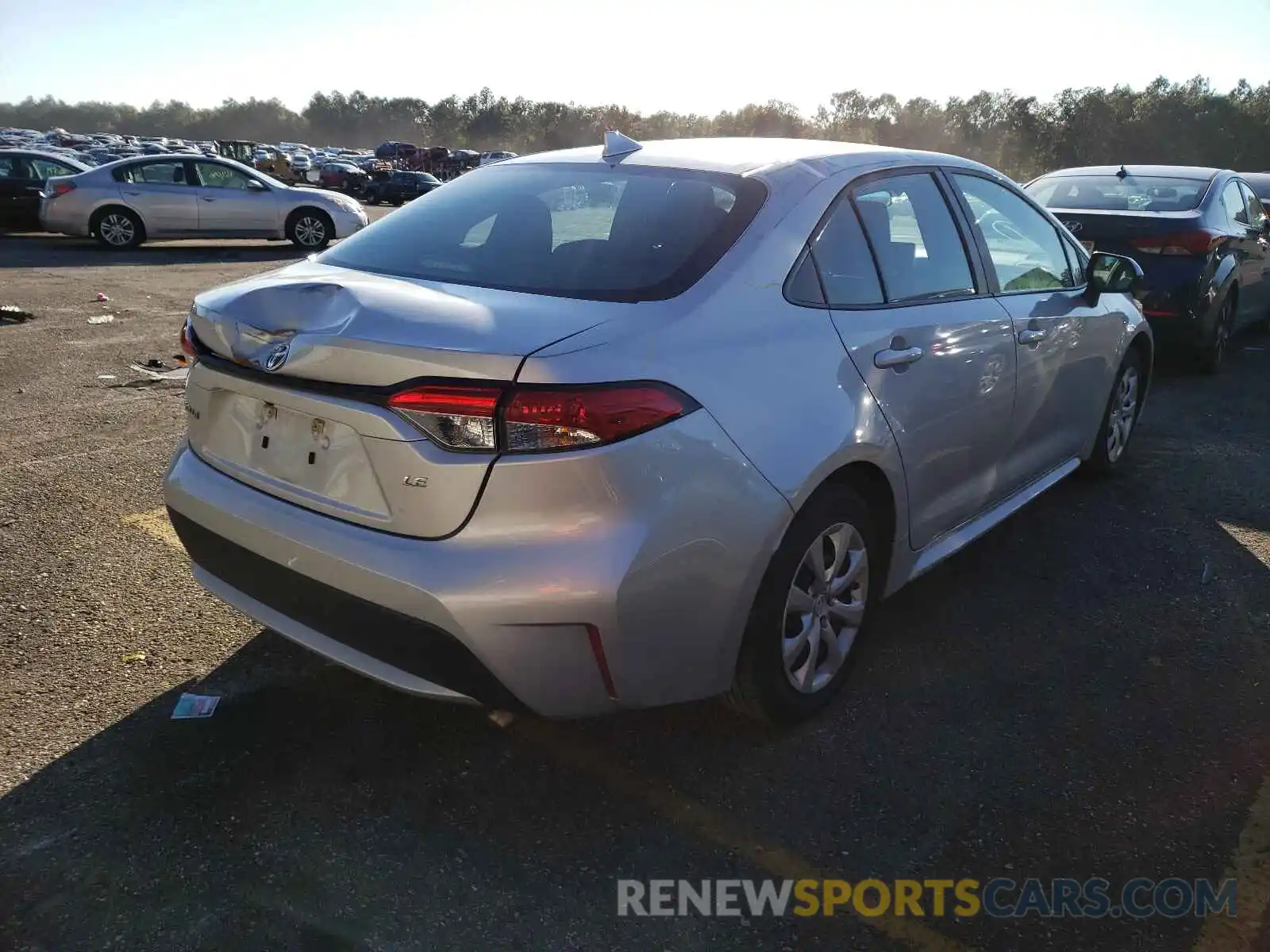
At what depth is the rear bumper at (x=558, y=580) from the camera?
2232 millimetres

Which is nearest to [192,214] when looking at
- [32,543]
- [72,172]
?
[72,172]

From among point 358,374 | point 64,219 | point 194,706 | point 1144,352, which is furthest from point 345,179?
point 358,374

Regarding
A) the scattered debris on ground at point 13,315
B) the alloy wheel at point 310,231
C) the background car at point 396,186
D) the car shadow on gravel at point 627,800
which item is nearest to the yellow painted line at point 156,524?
the car shadow on gravel at point 627,800

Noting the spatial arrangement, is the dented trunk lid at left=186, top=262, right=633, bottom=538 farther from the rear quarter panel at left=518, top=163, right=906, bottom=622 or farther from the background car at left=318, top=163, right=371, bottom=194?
the background car at left=318, top=163, right=371, bottom=194

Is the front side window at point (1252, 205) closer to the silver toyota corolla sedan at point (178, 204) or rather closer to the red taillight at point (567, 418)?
the red taillight at point (567, 418)

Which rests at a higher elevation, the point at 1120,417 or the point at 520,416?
the point at 520,416

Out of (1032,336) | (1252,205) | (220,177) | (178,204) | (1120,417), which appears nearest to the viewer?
(1032,336)

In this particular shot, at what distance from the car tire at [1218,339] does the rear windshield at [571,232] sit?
20.6 ft

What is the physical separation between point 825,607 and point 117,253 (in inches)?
596

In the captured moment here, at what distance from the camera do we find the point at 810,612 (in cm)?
A: 291

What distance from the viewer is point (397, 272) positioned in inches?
114

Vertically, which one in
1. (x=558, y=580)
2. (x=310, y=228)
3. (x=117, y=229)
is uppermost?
(x=558, y=580)

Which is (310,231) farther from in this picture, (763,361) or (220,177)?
(763,361)

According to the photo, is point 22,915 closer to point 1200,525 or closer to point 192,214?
point 1200,525
